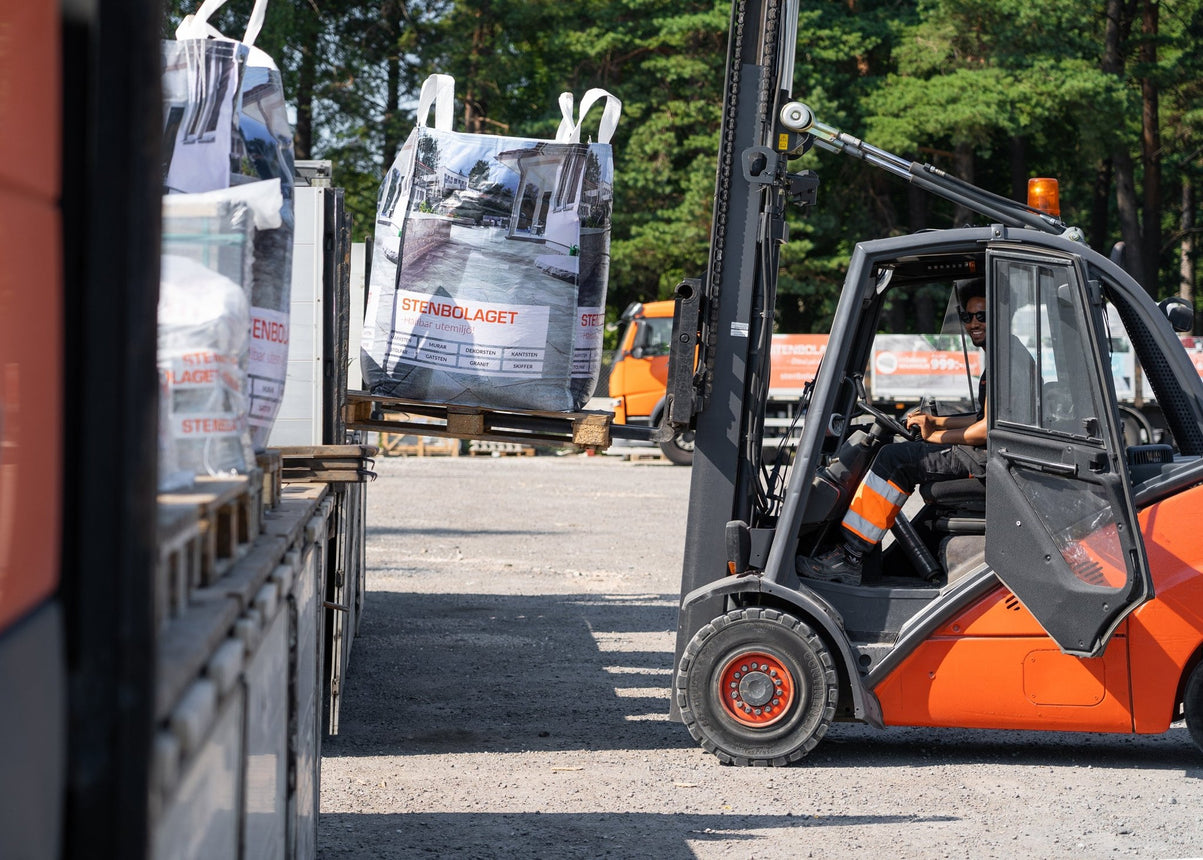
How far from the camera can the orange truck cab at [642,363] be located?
24.0 meters

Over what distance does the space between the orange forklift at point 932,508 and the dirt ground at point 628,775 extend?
28 cm

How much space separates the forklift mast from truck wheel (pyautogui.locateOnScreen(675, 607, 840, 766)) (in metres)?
0.18

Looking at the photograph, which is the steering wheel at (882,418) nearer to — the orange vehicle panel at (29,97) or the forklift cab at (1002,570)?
the forklift cab at (1002,570)

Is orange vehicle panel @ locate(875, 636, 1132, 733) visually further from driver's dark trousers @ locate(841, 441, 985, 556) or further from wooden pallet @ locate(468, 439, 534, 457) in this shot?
wooden pallet @ locate(468, 439, 534, 457)

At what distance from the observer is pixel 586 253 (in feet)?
17.6

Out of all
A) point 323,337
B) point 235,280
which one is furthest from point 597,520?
point 235,280

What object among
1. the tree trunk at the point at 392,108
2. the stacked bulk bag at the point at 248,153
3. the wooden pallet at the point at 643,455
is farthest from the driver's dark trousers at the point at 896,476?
the tree trunk at the point at 392,108

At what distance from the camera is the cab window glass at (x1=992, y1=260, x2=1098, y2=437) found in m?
4.97

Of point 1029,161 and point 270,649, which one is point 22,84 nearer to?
point 270,649

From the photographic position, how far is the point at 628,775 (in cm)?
521

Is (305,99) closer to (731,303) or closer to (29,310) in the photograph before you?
(731,303)

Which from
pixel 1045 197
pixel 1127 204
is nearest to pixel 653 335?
pixel 1127 204

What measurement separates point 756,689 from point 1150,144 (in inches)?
1199

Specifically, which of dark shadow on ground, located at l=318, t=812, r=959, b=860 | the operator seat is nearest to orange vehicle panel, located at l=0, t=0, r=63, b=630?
dark shadow on ground, located at l=318, t=812, r=959, b=860
